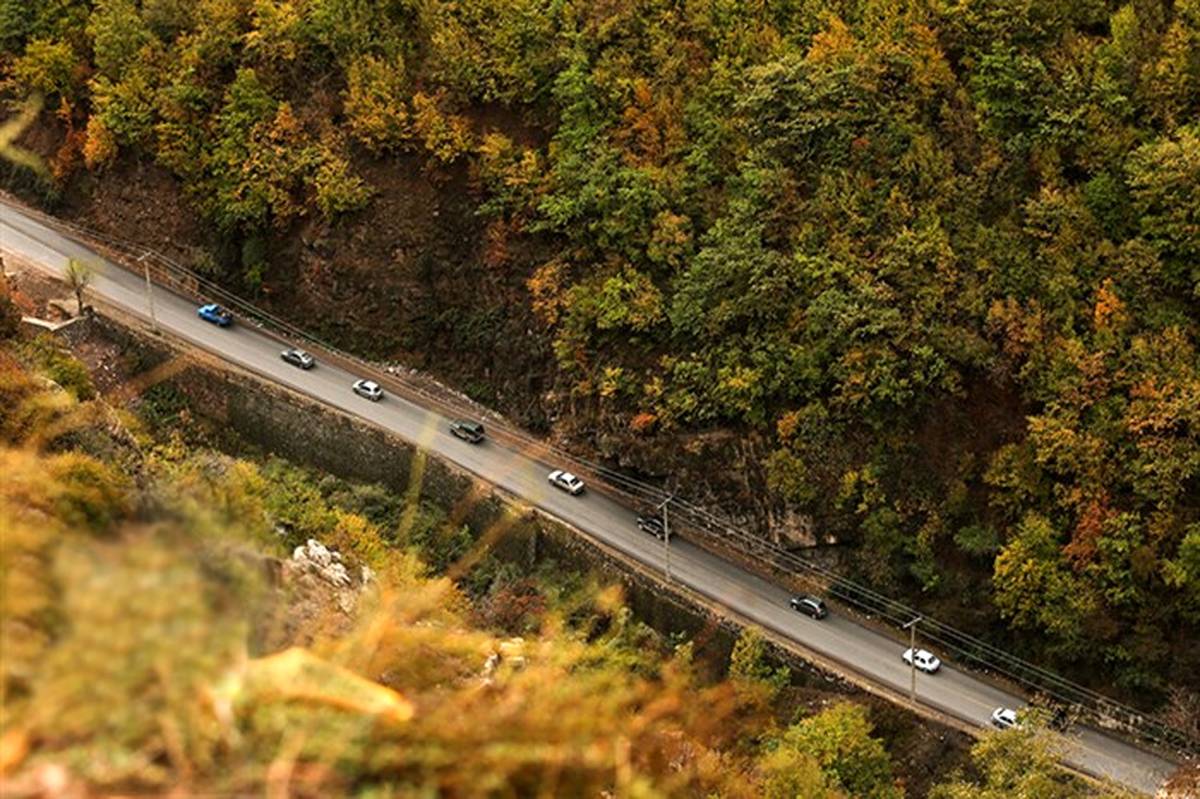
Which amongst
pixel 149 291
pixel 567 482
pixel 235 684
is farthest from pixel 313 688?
pixel 149 291

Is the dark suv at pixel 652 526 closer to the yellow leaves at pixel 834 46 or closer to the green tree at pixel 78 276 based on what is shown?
the yellow leaves at pixel 834 46

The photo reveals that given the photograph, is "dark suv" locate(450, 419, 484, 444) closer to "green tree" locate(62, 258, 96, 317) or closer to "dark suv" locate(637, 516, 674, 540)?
"dark suv" locate(637, 516, 674, 540)

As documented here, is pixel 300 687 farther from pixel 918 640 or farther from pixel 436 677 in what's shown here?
pixel 918 640

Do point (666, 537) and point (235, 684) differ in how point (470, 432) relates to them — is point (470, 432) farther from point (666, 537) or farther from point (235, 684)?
point (235, 684)

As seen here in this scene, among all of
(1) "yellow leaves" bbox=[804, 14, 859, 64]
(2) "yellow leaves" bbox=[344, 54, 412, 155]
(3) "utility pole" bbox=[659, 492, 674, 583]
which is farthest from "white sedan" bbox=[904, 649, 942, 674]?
(2) "yellow leaves" bbox=[344, 54, 412, 155]

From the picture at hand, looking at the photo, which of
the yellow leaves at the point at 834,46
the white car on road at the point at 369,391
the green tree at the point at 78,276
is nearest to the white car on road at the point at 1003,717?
the yellow leaves at the point at 834,46

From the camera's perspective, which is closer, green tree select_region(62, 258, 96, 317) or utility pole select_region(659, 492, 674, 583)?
utility pole select_region(659, 492, 674, 583)
